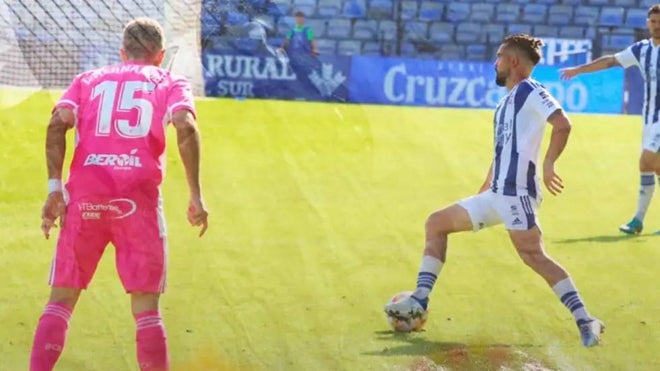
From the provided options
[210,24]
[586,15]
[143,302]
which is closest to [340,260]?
[143,302]

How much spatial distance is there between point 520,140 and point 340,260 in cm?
265

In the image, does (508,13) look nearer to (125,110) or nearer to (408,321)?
(408,321)

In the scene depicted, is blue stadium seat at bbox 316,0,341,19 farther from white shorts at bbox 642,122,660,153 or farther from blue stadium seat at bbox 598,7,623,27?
white shorts at bbox 642,122,660,153

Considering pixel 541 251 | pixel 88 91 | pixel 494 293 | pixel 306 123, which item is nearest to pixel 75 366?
pixel 88 91

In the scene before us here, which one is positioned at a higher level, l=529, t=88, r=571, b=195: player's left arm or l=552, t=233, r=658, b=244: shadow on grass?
l=529, t=88, r=571, b=195: player's left arm

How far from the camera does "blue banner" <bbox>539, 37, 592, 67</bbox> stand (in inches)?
790

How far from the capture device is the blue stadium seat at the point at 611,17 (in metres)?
21.4

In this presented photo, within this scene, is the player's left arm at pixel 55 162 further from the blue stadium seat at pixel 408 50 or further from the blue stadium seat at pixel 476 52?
the blue stadium seat at pixel 476 52

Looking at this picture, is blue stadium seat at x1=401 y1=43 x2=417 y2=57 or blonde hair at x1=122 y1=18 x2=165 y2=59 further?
blue stadium seat at x1=401 y1=43 x2=417 y2=57

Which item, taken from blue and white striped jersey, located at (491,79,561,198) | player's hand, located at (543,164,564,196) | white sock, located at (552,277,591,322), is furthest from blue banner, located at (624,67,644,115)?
player's hand, located at (543,164,564,196)

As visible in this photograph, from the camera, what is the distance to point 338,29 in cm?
2112

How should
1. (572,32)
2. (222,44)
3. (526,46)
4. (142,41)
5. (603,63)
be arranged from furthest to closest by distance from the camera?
(572,32), (222,44), (603,63), (526,46), (142,41)

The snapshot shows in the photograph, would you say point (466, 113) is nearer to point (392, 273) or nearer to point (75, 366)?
point (392, 273)

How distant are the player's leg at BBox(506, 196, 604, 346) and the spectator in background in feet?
43.3
